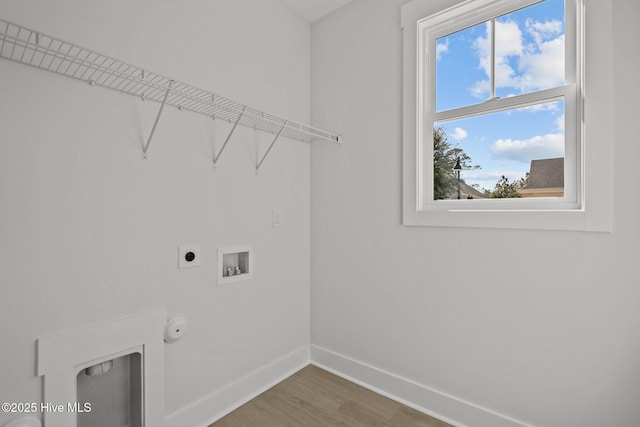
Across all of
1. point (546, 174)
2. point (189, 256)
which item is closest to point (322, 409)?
point (189, 256)

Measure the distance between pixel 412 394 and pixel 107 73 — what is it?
217 centimetres

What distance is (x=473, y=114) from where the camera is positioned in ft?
5.38

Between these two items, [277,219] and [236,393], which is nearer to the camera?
[236,393]

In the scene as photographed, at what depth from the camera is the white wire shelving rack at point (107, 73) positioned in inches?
39.4

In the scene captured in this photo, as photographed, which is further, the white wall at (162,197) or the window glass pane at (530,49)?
the window glass pane at (530,49)

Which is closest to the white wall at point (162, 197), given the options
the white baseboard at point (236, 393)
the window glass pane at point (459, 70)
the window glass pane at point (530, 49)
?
the white baseboard at point (236, 393)

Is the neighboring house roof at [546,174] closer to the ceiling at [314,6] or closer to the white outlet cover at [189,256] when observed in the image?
the ceiling at [314,6]

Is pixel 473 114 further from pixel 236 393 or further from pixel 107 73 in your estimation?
pixel 236 393

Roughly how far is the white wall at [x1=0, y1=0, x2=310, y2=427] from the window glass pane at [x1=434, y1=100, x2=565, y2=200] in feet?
3.24

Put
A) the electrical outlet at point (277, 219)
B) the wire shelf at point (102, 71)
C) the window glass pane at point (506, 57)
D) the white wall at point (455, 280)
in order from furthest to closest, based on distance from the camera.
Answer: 1. the electrical outlet at point (277, 219)
2. the window glass pane at point (506, 57)
3. the white wall at point (455, 280)
4. the wire shelf at point (102, 71)

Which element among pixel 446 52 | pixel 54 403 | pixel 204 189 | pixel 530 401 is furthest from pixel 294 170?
pixel 530 401

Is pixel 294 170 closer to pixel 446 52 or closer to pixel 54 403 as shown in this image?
pixel 446 52

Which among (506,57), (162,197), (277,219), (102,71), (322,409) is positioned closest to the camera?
(102,71)

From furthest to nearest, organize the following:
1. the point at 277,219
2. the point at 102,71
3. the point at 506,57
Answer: the point at 277,219 < the point at 506,57 < the point at 102,71
